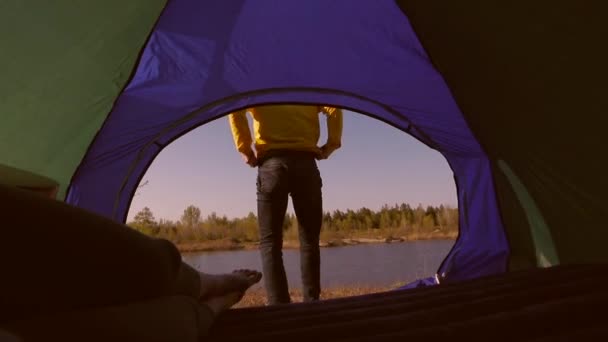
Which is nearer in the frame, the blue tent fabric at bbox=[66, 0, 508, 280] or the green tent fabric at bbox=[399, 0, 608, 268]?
the green tent fabric at bbox=[399, 0, 608, 268]

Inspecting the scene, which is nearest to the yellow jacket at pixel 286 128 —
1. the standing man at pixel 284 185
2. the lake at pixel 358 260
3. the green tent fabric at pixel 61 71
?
the standing man at pixel 284 185

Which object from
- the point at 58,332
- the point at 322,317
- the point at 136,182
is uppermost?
the point at 136,182

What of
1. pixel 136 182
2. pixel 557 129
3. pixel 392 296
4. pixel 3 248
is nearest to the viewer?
pixel 3 248

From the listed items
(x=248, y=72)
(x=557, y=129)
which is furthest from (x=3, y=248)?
(x=248, y=72)

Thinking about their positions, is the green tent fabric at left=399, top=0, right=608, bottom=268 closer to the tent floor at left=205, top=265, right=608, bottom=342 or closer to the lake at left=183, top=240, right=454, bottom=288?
the tent floor at left=205, top=265, right=608, bottom=342

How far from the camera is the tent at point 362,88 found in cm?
161

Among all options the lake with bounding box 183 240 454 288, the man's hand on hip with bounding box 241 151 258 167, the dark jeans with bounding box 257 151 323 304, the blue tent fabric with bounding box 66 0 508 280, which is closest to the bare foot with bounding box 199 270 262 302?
the dark jeans with bounding box 257 151 323 304

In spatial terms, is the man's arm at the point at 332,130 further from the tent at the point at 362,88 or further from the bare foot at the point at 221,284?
the bare foot at the point at 221,284

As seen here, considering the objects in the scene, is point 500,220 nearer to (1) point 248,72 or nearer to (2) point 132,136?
(1) point 248,72

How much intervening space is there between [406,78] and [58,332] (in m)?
2.02

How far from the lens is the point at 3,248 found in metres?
0.55

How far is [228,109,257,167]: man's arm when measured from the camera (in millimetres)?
2432

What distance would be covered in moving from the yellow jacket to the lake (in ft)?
7.20

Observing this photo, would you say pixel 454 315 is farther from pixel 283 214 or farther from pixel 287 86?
pixel 287 86
